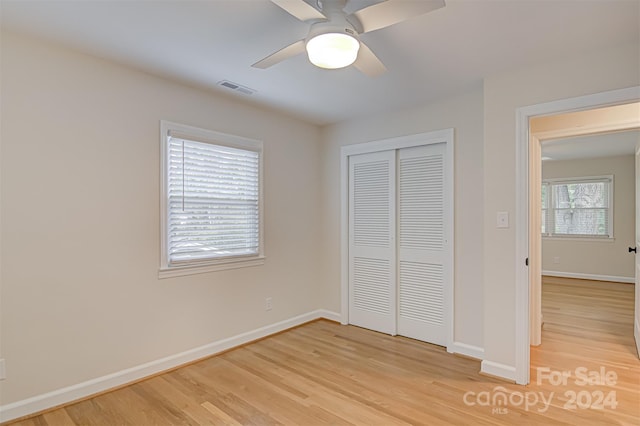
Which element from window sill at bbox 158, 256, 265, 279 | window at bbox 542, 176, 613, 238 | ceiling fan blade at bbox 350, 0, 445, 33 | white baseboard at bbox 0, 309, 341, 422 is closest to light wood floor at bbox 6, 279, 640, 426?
white baseboard at bbox 0, 309, 341, 422

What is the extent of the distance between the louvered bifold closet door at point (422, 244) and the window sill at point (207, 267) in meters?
1.58

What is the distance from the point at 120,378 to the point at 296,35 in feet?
9.11

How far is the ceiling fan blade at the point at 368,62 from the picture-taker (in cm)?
184

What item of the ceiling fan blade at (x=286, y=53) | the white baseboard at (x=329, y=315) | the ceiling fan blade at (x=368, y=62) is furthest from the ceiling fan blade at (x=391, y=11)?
the white baseboard at (x=329, y=315)

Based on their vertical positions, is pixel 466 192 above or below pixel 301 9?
below

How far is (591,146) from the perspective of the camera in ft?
18.4

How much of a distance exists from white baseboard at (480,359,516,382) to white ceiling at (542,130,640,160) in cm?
343

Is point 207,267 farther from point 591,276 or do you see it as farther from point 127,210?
point 591,276

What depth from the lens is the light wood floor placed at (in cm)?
216

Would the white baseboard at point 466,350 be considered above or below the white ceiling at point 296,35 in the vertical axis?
below

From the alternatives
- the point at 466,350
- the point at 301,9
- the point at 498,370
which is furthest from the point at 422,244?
the point at 301,9

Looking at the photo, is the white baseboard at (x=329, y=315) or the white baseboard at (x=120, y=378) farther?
the white baseboard at (x=329, y=315)

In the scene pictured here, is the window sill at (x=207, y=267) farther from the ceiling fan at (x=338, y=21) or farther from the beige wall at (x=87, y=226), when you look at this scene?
the ceiling fan at (x=338, y=21)

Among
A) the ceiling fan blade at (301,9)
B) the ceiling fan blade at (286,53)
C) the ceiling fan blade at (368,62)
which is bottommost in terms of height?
the ceiling fan blade at (368,62)
